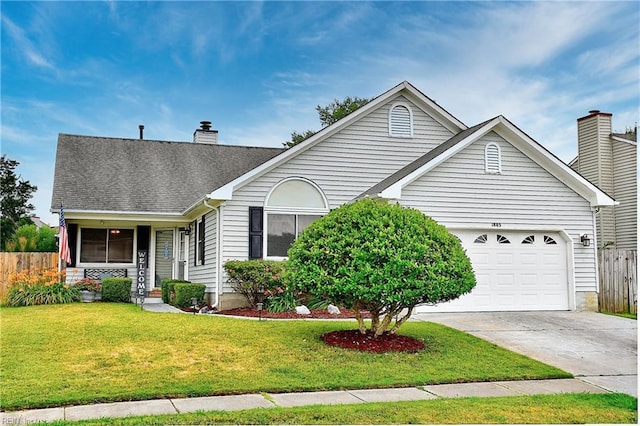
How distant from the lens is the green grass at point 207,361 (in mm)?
7297

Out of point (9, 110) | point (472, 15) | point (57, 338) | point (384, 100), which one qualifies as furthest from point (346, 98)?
point (57, 338)

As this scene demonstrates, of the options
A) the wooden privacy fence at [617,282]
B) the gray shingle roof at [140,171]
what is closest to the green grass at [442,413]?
the wooden privacy fence at [617,282]

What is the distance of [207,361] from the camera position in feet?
28.5

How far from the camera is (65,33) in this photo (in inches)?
460

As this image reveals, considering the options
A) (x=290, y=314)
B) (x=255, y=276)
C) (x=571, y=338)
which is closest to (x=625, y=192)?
(x=571, y=338)

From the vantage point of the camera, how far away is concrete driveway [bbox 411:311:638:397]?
9023mm

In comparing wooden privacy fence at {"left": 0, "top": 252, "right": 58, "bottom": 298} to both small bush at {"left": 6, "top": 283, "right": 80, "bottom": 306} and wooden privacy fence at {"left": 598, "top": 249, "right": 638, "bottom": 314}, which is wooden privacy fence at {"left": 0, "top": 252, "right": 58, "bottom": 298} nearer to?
small bush at {"left": 6, "top": 283, "right": 80, "bottom": 306}

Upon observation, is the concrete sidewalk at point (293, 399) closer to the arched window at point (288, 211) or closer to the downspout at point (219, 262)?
the downspout at point (219, 262)

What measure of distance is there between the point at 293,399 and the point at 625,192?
66.4ft

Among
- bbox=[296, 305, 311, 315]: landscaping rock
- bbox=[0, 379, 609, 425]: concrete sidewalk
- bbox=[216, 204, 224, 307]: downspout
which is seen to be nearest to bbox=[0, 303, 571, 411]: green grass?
bbox=[0, 379, 609, 425]: concrete sidewalk

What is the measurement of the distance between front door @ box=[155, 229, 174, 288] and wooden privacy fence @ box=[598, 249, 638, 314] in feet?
42.9

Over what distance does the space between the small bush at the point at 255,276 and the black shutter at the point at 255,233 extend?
1.67 ft

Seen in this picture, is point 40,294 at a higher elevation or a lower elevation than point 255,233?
lower

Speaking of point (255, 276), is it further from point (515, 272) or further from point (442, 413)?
point (442, 413)
